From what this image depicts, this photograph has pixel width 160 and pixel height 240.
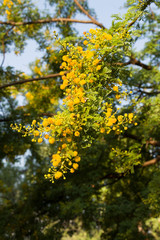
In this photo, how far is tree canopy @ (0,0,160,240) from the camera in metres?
2.37

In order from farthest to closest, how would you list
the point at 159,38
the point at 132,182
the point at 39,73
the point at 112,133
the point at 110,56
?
the point at 39,73
the point at 132,182
the point at 159,38
the point at 112,133
the point at 110,56

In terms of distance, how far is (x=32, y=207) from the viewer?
672 centimetres

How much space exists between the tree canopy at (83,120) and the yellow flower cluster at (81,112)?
0.4 inches

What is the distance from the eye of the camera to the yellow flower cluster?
7.00 feet

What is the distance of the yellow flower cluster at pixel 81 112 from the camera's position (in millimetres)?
2135

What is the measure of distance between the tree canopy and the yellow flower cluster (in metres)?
0.01

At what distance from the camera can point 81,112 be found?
226 centimetres

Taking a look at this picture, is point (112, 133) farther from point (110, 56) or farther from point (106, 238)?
point (106, 238)

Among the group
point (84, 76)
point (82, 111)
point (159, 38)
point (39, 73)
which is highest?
point (39, 73)

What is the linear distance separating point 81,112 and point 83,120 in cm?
9

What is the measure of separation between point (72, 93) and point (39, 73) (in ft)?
20.9

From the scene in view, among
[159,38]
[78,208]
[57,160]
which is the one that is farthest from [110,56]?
[159,38]

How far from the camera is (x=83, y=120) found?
226 centimetres

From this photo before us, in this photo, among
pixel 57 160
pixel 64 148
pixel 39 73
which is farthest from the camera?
pixel 39 73
